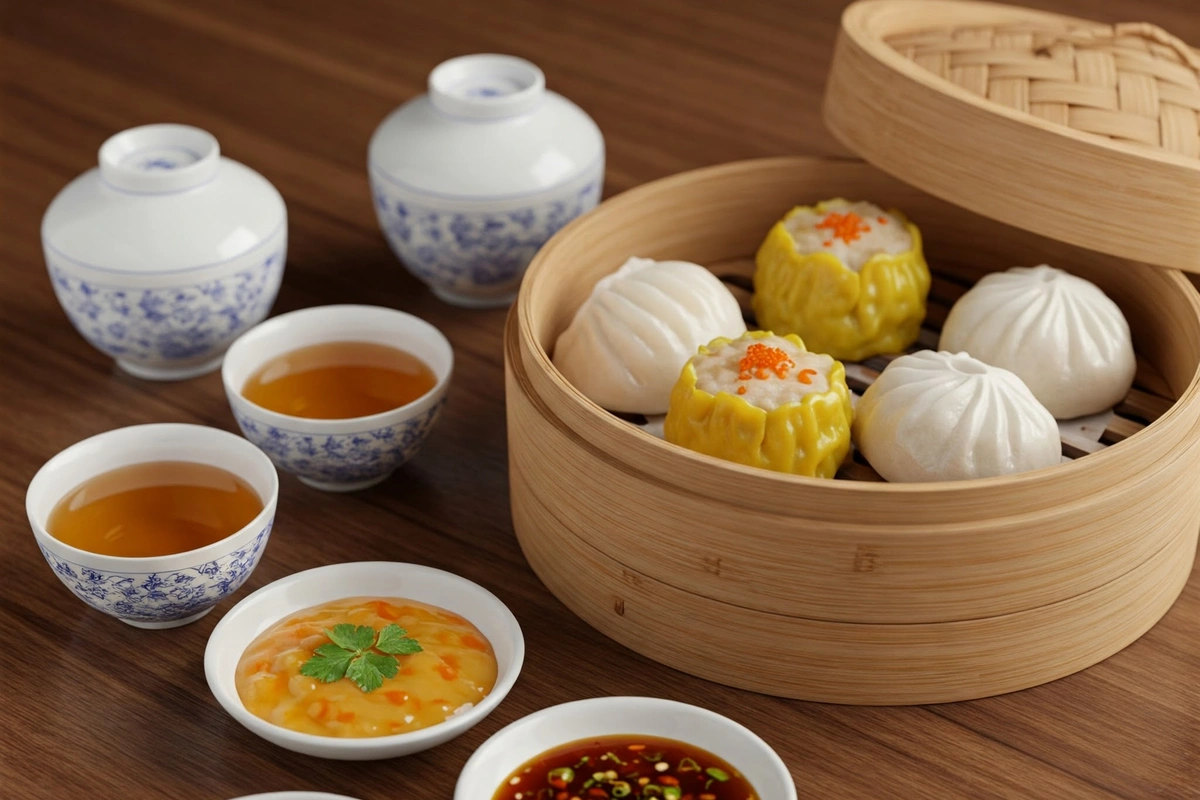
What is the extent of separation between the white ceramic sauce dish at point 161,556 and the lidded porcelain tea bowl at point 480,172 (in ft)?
2.25

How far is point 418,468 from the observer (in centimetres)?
234

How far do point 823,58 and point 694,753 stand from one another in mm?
2331

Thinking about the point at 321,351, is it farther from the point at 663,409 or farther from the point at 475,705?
the point at 475,705

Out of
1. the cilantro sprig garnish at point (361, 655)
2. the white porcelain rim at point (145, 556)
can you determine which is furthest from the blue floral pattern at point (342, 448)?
the cilantro sprig garnish at point (361, 655)

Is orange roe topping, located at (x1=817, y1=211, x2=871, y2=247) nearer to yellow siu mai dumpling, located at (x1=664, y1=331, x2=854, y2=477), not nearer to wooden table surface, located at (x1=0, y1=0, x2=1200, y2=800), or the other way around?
yellow siu mai dumpling, located at (x1=664, y1=331, x2=854, y2=477)

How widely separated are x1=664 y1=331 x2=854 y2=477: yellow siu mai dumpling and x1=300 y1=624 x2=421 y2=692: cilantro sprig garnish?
0.47m

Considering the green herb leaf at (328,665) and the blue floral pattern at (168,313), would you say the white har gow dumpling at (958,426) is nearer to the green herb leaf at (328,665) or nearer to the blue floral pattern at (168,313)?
the green herb leaf at (328,665)

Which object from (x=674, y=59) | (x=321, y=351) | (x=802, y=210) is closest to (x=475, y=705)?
(x=321, y=351)

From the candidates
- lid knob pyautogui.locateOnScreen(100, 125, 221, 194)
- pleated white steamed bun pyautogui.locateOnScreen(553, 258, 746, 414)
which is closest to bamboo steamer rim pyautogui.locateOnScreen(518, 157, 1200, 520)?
pleated white steamed bun pyautogui.locateOnScreen(553, 258, 746, 414)

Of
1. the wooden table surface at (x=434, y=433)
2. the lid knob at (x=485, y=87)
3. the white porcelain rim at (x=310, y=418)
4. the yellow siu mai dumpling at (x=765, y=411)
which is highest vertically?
the lid knob at (x=485, y=87)

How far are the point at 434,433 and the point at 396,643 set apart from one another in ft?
2.17

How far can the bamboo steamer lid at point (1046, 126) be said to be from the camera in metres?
2.09

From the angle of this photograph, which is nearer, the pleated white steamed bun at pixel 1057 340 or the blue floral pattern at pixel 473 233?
the pleated white steamed bun at pixel 1057 340

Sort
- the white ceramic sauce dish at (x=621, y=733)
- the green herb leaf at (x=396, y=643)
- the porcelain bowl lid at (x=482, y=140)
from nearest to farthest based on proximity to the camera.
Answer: the white ceramic sauce dish at (x=621, y=733)
the green herb leaf at (x=396, y=643)
the porcelain bowl lid at (x=482, y=140)
